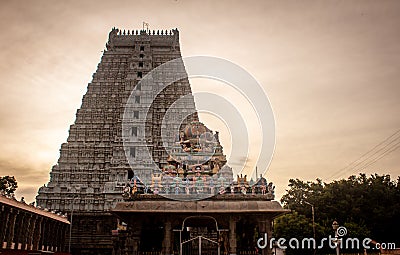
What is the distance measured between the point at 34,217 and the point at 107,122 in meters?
22.3

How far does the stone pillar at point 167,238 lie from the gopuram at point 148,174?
2.3 inches

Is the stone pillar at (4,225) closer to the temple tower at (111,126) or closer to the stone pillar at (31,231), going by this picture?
the stone pillar at (31,231)

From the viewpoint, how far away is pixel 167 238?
82.7 ft

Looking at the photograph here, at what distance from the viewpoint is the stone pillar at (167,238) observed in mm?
24895

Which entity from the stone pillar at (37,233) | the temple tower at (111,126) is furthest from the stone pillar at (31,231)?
the temple tower at (111,126)

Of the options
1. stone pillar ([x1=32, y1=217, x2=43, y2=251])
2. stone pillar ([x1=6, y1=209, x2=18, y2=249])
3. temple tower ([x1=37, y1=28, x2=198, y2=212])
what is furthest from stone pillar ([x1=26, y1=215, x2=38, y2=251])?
temple tower ([x1=37, y1=28, x2=198, y2=212])

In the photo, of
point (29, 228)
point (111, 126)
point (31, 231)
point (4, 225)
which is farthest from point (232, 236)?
point (111, 126)

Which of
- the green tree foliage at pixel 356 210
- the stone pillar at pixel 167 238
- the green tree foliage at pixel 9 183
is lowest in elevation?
the stone pillar at pixel 167 238

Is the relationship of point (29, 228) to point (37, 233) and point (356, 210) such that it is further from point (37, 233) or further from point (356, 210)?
point (356, 210)

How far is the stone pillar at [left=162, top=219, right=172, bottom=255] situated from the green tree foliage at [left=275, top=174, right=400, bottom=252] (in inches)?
1147

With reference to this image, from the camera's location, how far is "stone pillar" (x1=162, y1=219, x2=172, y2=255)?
24895 mm

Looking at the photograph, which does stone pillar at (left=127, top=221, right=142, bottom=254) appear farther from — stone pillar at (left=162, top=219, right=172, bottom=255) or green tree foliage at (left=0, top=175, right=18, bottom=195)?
green tree foliage at (left=0, top=175, right=18, bottom=195)

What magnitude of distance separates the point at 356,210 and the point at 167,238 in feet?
115

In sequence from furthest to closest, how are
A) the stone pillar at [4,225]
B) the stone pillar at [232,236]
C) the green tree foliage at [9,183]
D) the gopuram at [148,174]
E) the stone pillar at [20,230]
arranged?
1. the green tree foliage at [9,183]
2. the stone pillar at [20,230]
3. the stone pillar at [4,225]
4. the gopuram at [148,174]
5. the stone pillar at [232,236]
